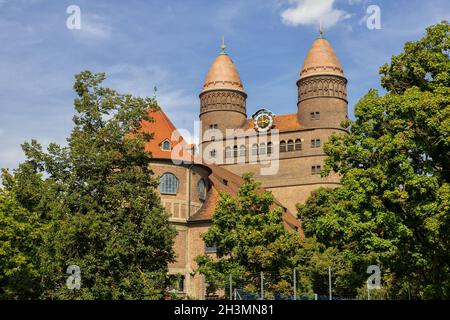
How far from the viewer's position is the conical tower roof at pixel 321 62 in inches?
2785

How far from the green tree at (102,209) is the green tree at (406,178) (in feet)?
28.8

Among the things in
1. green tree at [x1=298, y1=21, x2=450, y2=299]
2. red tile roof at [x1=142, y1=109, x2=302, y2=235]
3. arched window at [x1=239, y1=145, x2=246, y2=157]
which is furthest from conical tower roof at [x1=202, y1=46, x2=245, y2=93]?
green tree at [x1=298, y1=21, x2=450, y2=299]

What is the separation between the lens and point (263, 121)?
74.2 metres

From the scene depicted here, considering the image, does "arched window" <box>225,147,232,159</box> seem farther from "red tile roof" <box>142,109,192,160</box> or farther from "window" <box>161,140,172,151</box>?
"window" <box>161,140,172,151</box>

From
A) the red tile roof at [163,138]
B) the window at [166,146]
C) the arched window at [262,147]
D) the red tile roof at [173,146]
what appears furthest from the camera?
the arched window at [262,147]

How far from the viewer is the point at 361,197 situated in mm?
26453

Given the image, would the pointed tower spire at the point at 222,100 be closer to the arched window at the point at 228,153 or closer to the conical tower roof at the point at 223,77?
the conical tower roof at the point at 223,77

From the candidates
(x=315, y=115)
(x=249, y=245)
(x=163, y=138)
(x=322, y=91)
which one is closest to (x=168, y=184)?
(x=163, y=138)

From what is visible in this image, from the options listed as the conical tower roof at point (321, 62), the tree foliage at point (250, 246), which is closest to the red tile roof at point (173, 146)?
the tree foliage at point (250, 246)

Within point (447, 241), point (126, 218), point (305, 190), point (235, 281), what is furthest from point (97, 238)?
point (305, 190)

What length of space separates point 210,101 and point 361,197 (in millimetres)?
50172

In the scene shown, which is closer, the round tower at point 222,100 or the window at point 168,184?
the window at point 168,184

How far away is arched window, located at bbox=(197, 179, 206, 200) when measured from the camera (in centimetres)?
5260

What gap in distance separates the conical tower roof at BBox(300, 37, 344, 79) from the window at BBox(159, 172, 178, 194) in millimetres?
27376
